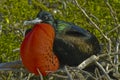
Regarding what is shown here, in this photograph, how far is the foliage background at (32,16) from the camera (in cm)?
572

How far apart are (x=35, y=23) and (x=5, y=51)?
1.28 meters

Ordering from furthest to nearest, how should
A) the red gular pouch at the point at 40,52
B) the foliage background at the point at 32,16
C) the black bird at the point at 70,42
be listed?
1. the foliage background at the point at 32,16
2. the black bird at the point at 70,42
3. the red gular pouch at the point at 40,52

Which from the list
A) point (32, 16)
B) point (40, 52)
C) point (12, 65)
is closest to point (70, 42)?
point (40, 52)

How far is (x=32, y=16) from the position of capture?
603 cm

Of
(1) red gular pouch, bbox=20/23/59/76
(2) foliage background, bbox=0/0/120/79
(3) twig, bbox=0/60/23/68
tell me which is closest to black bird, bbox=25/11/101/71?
(1) red gular pouch, bbox=20/23/59/76

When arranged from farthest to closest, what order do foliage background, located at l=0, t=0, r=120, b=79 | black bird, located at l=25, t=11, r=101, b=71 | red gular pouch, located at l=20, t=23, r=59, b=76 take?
foliage background, located at l=0, t=0, r=120, b=79
black bird, located at l=25, t=11, r=101, b=71
red gular pouch, located at l=20, t=23, r=59, b=76

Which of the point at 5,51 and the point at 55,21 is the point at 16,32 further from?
the point at 55,21

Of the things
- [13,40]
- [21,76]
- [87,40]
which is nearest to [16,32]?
[13,40]

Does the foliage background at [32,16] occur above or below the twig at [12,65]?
above

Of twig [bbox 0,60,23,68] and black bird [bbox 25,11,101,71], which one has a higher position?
black bird [bbox 25,11,101,71]

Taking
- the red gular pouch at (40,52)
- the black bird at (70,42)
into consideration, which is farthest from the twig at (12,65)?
the black bird at (70,42)

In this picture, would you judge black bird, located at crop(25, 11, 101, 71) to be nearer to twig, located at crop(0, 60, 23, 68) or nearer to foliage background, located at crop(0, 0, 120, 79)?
twig, located at crop(0, 60, 23, 68)

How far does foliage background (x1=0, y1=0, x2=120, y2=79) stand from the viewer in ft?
18.8

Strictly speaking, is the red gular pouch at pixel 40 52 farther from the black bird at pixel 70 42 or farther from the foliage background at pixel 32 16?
the foliage background at pixel 32 16
